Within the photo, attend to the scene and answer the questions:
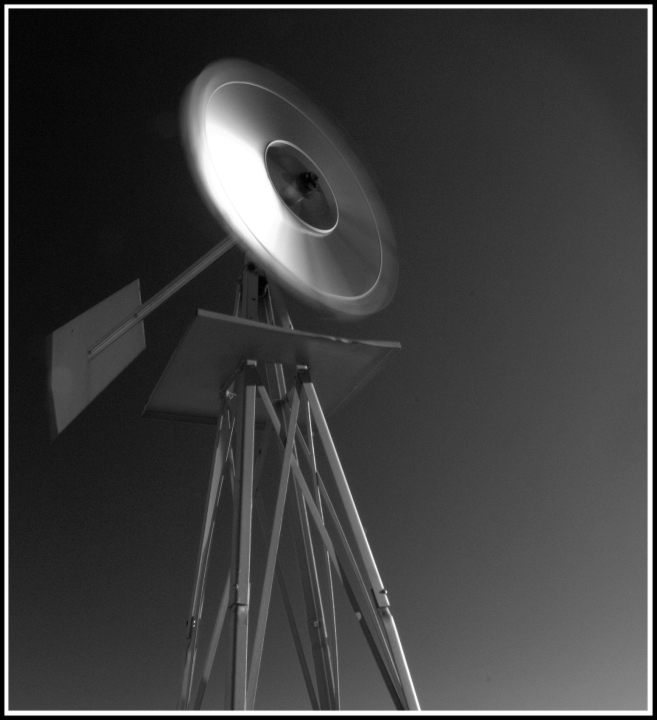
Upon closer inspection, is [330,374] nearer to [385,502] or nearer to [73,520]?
[385,502]

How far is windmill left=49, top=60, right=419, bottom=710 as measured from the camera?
181 centimetres

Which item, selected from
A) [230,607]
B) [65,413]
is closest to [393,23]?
[65,413]

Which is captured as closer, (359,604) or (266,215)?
(359,604)

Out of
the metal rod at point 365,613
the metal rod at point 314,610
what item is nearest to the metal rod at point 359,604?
the metal rod at point 365,613

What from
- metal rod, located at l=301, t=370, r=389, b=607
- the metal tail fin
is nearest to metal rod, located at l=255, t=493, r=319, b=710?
metal rod, located at l=301, t=370, r=389, b=607

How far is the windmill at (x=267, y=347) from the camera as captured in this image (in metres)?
1.81

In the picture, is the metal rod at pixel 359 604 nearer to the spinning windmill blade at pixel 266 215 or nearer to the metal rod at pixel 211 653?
the metal rod at pixel 211 653

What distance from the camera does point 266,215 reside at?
6.71ft

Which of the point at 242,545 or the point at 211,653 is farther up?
the point at 242,545

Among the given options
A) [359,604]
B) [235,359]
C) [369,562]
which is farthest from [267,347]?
[359,604]

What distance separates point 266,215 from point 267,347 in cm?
41

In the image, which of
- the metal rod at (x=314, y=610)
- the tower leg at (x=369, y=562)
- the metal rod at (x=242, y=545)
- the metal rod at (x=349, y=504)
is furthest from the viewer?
the metal rod at (x=314, y=610)

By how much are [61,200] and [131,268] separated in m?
0.53

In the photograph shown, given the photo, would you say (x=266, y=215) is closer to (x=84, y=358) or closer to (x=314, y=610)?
(x=84, y=358)
